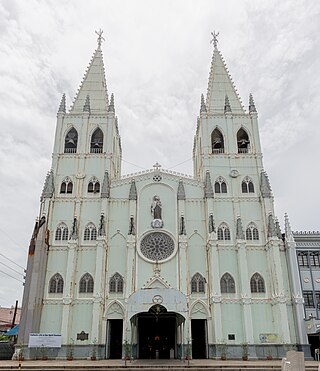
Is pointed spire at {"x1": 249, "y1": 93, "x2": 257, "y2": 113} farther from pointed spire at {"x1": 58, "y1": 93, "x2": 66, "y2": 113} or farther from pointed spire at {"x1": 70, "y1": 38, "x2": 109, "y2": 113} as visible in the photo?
pointed spire at {"x1": 58, "y1": 93, "x2": 66, "y2": 113}

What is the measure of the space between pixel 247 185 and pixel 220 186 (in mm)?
2687

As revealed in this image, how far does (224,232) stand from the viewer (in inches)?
1417

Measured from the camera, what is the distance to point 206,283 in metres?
34.0

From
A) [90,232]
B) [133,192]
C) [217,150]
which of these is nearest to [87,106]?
[133,192]

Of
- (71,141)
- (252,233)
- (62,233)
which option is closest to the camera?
(62,233)

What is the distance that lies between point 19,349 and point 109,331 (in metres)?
7.32

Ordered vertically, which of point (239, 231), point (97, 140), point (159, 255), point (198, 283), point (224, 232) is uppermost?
point (97, 140)

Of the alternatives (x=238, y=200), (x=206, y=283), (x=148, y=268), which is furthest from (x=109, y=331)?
(x=238, y=200)

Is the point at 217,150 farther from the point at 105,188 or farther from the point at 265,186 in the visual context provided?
the point at 105,188

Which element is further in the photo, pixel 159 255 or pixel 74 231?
pixel 159 255

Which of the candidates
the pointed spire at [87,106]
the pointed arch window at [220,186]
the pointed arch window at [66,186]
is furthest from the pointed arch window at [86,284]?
the pointed spire at [87,106]

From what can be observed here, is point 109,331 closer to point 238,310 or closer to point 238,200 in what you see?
point 238,310

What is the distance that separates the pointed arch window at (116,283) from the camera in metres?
33.9

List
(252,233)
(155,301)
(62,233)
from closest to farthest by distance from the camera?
(155,301), (62,233), (252,233)
